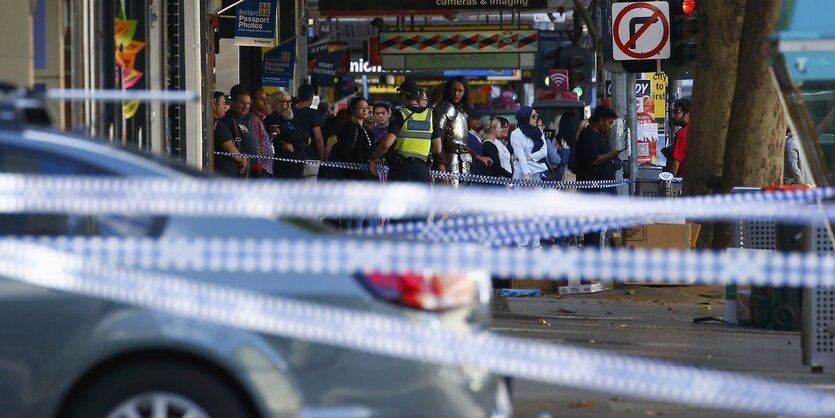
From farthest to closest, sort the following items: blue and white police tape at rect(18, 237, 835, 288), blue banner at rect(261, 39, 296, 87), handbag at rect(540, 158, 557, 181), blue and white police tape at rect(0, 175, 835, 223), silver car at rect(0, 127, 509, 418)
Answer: blue banner at rect(261, 39, 296, 87), handbag at rect(540, 158, 557, 181), blue and white police tape at rect(0, 175, 835, 223), silver car at rect(0, 127, 509, 418), blue and white police tape at rect(18, 237, 835, 288)

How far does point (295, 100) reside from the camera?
66.8 feet

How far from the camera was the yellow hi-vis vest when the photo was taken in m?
14.6

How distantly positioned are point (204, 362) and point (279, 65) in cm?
2145

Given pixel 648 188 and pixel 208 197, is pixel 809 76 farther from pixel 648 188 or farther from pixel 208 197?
pixel 648 188

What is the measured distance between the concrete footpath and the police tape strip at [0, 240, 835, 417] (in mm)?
2157

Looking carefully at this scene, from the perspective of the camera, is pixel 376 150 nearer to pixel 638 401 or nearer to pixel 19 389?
pixel 638 401

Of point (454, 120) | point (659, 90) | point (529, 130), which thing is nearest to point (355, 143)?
point (454, 120)

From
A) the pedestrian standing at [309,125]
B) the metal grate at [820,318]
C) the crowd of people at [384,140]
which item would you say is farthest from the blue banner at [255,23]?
the metal grate at [820,318]

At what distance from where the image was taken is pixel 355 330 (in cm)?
496

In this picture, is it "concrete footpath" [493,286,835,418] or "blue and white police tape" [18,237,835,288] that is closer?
"blue and white police tape" [18,237,835,288]

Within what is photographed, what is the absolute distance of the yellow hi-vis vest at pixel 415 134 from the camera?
14.6 m

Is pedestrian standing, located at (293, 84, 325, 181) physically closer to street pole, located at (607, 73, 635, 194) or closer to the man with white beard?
the man with white beard

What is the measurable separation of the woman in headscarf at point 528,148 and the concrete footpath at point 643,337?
536 centimetres

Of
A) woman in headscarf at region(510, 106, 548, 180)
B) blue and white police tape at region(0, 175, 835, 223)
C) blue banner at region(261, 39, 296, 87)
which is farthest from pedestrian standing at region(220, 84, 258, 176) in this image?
blue and white police tape at region(0, 175, 835, 223)
